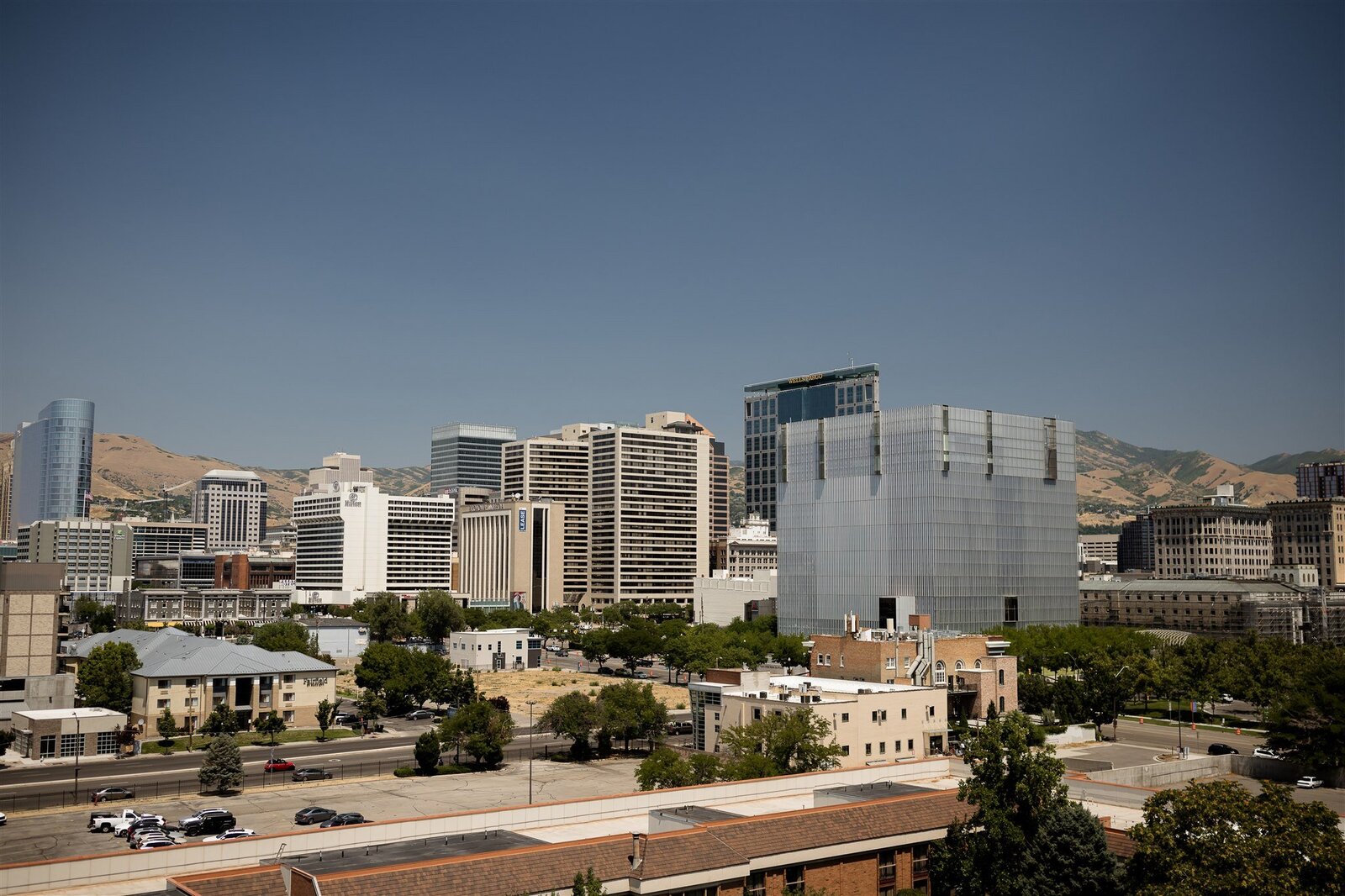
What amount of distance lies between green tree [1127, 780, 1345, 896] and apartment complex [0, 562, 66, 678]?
110785 mm

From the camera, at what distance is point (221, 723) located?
10406 centimetres

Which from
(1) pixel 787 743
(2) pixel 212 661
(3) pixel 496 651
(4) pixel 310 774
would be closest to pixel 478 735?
(4) pixel 310 774

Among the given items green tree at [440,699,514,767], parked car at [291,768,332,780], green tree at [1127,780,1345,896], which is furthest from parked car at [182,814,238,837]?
green tree at [1127,780,1345,896]

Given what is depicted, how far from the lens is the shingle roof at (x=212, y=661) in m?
110

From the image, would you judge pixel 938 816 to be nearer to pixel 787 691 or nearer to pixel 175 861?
pixel 175 861

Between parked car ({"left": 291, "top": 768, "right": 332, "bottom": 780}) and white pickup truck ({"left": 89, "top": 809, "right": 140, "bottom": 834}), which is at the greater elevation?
white pickup truck ({"left": 89, "top": 809, "right": 140, "bottom": 834})

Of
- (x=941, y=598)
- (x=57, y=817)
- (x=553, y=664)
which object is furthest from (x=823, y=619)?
(x=57, y=817)

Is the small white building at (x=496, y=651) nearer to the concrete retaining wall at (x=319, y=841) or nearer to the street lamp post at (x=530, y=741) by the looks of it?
the street lamp post at (x=530, y=741)

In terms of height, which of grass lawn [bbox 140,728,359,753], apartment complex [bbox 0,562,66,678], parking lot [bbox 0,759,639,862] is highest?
apartment complex [bbox 0,562,66,678]

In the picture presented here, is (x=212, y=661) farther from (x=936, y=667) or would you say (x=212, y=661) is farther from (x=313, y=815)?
(x=936, y=667)

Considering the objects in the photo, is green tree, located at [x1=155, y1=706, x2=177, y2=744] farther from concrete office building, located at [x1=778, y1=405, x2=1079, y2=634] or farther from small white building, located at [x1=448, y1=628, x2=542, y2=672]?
concrete office building, located at [x1=778, y1=405, x2=1079, y2=634]

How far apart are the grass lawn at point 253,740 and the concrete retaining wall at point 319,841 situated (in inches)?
2506

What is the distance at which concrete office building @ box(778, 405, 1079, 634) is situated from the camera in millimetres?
151875

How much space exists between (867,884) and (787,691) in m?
41.7
